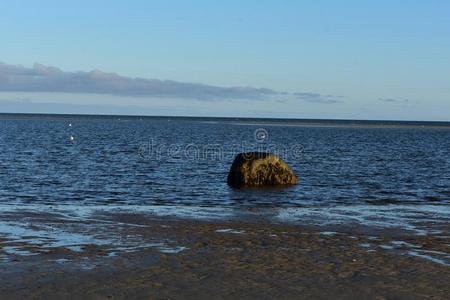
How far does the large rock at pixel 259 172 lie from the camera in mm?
31172

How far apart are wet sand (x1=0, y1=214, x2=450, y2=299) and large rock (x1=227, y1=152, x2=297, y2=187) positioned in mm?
14699

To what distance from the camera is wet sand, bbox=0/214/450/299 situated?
10.1 m

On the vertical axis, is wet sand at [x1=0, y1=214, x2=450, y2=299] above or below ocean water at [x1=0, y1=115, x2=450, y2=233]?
above

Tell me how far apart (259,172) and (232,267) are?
19.4 m

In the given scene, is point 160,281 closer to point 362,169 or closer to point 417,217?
point 417,217

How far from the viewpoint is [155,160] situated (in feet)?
162

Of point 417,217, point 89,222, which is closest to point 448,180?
point 417,217

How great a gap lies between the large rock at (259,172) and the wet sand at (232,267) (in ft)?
48.2

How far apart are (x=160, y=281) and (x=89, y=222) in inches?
300

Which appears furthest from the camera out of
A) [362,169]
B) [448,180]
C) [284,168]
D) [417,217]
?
[362,169]

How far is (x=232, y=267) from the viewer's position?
39.1 ft
